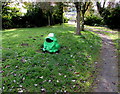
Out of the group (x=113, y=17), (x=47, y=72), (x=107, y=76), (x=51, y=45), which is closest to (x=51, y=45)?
(x=51, y=45)

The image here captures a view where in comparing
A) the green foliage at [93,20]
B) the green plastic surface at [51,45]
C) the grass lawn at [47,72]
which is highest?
the green foliage at [93,20]

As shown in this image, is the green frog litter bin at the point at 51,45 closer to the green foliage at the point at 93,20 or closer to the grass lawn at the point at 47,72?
the grass lawn at the point at 47,72

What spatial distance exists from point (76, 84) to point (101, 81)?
95cm

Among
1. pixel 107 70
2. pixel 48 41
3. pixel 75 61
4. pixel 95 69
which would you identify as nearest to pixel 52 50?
pixel 48 41

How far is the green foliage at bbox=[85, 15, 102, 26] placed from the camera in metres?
21.9

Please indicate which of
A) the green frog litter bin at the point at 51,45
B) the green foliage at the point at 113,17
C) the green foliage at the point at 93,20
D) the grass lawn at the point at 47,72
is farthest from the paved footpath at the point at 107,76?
the green foliage at the point at 93,20

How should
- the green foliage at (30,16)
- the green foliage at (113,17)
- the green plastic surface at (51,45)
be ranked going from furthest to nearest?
the green foliage at (30,16), the green foliage at (113,17), the green plastic surface at (51,45)

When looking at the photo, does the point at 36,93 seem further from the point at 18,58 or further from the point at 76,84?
the point at 18,58

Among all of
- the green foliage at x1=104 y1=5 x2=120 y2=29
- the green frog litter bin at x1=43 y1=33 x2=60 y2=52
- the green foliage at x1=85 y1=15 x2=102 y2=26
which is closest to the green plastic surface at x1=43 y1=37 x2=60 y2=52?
the green frog litter bin at x1=43 y1=33 x2=60 y2=52

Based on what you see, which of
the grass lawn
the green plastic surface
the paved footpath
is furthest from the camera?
the green plastic surface

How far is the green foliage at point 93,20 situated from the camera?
71.9 ft

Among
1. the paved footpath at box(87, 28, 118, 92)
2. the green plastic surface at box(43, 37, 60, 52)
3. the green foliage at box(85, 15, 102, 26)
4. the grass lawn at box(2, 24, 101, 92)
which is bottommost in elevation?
the paved footpath at box(87, 28, 118, 92)

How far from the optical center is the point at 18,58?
18.3 ft

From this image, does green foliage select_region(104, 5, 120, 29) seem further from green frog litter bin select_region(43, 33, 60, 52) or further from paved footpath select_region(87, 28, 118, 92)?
green frog litter bin select_region(43, 33, 60, 52)
